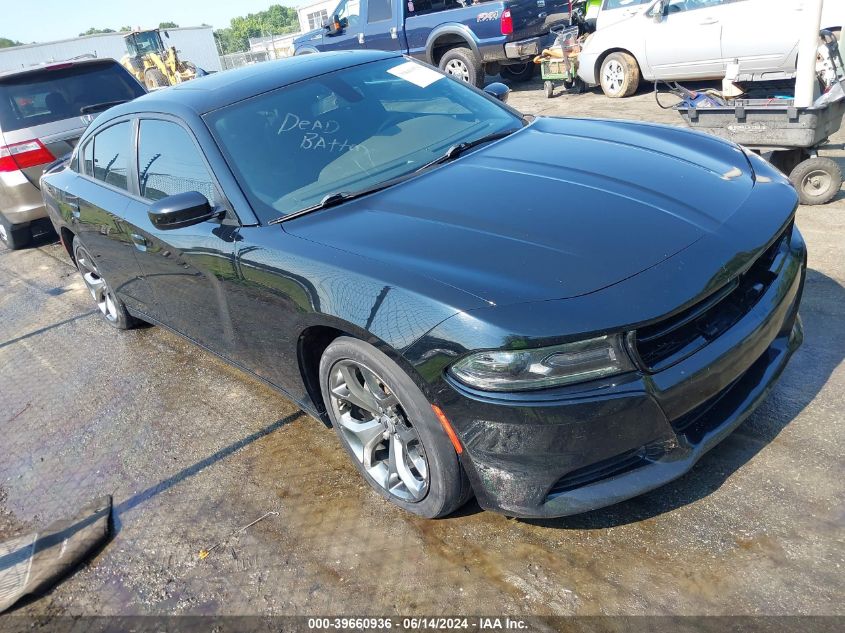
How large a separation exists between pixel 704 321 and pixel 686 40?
869 cm

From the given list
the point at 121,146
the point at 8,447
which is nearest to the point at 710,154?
the point at 121,146

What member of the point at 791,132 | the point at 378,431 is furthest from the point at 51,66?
the point at 791,132

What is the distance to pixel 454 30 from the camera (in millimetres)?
11766

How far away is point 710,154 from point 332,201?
173 cm

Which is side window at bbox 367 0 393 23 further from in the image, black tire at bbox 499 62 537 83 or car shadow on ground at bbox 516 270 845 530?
car shadow on ground at bbox 516 270 845 530

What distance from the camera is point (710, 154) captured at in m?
3.15

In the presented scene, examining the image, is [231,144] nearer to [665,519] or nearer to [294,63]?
[294,63]

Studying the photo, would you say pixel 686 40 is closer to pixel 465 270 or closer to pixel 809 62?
pixel 809 62

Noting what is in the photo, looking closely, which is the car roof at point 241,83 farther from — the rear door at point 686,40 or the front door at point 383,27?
the front door at point 383,27

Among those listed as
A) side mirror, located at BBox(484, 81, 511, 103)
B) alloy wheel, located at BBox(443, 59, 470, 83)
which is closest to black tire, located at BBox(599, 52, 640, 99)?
alloy wheel, located at BBox(443, 59, 470, 83)

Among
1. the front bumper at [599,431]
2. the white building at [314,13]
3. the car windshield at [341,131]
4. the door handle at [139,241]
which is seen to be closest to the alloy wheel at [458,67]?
the car windshield at [341,131]

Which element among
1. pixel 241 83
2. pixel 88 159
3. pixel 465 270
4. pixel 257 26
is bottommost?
pixel 257 26

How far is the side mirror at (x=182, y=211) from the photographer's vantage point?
3.03 meters

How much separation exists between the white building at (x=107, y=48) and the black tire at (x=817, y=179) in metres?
44.9
